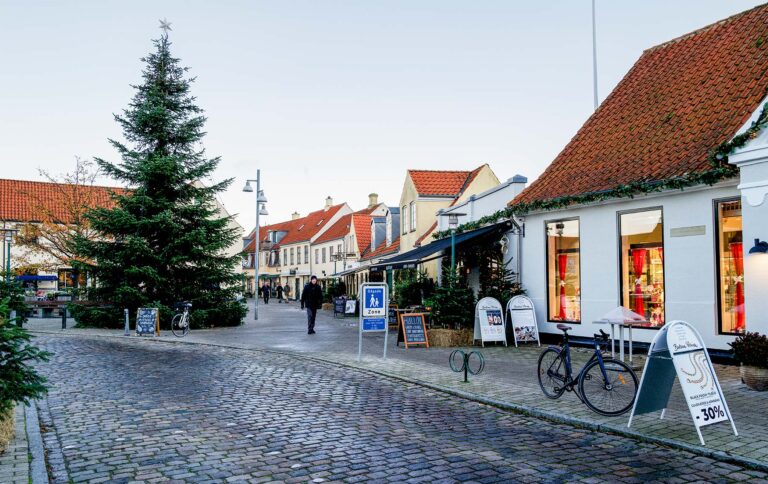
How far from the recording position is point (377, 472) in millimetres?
5480

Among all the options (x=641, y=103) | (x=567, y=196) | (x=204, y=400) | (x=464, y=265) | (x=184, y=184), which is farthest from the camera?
(x=184, y=184)

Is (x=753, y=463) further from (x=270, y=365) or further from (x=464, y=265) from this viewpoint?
(x=464, y=265)

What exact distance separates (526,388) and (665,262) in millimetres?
5109

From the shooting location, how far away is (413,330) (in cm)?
1573

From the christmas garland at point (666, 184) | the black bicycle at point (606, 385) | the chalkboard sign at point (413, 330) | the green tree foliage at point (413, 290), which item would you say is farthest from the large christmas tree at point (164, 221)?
the black bicycle at point (606, 385)

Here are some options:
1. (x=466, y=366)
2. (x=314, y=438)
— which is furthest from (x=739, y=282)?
(x=314, y=438)

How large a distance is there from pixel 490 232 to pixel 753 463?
473 inches

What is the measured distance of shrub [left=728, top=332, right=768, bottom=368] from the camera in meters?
8.93

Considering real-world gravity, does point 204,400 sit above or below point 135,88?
below

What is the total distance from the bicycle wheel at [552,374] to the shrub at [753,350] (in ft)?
9.30

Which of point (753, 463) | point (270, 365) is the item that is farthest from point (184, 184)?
point (753, 463)

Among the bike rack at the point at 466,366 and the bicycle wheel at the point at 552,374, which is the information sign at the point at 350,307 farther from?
the bicycle wheel at the point at 552,374

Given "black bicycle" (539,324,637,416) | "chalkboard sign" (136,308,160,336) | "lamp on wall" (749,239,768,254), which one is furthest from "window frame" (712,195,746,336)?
"chalkboard sign" (136,308,160,336)

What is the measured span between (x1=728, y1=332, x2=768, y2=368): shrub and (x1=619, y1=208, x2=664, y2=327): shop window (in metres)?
3.70
